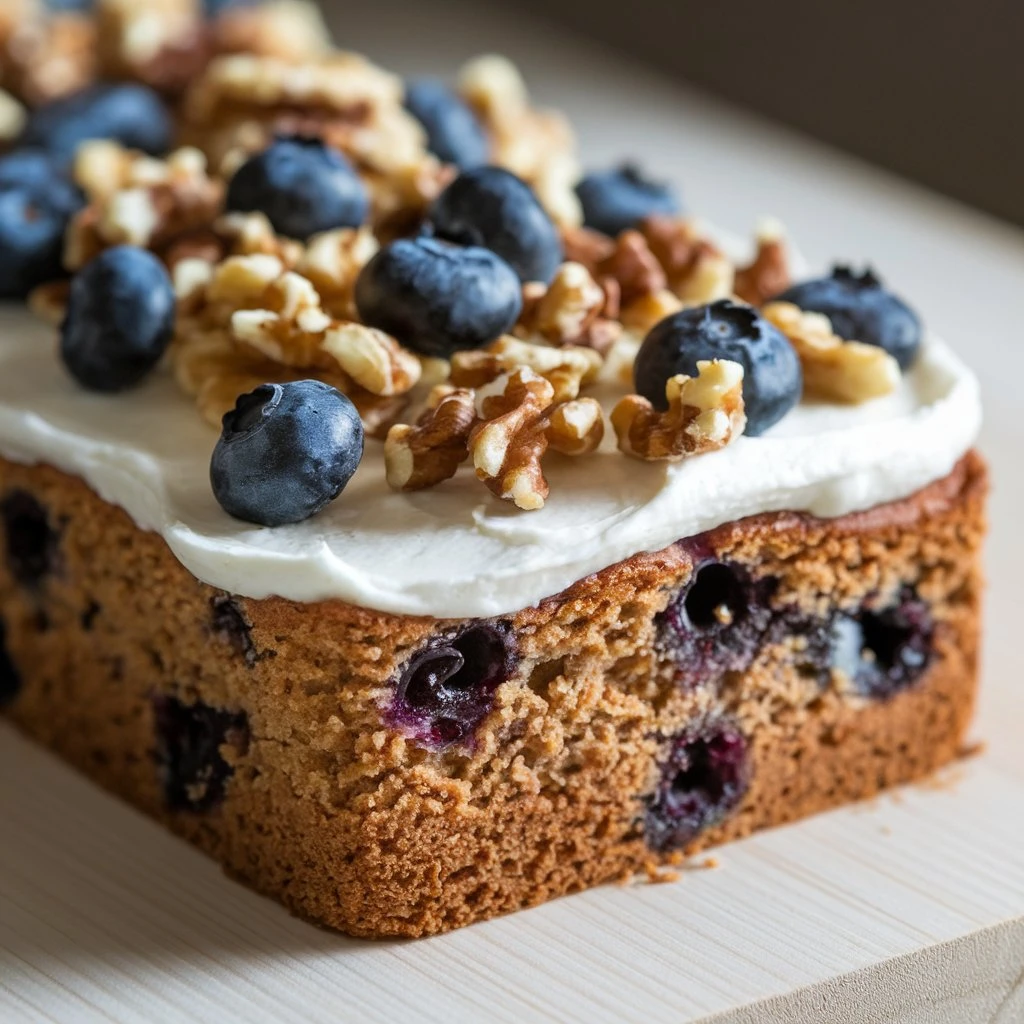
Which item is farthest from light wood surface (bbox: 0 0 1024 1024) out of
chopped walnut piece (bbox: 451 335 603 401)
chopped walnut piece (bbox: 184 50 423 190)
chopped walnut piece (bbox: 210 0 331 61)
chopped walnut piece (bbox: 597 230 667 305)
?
chopped walnut piece (bbox: 210 0 331 61)

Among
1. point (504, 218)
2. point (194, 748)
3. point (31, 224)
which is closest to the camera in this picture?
point (194, 748)

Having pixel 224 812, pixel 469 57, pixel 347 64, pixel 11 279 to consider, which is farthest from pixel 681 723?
pixel 469 57

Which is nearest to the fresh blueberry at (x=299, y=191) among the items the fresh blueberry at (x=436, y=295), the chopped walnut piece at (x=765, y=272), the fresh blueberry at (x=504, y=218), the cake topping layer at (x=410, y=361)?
the cake topping layer at (x=410, y=361)

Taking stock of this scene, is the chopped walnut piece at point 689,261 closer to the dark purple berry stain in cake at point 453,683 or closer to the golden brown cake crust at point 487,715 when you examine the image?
the golden brown cake crust at point 487,715

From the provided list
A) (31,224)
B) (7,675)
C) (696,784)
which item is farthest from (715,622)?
(31,224)

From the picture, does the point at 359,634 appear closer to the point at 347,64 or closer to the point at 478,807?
the point at 478,807

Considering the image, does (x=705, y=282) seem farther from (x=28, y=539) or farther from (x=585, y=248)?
(x=28, y=539)

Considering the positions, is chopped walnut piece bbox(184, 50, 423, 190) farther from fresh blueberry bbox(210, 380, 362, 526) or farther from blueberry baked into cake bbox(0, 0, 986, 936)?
fresh blueberry bbox(210, 380, 362, 526)
